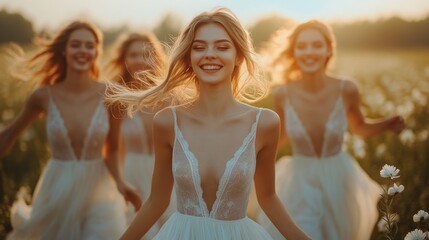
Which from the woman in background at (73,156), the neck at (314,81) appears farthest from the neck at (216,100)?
the neck at (314,81)

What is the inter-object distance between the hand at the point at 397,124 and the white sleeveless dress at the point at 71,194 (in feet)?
9.44

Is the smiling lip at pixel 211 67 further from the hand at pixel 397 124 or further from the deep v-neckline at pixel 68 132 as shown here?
the hand at pixel 397 124

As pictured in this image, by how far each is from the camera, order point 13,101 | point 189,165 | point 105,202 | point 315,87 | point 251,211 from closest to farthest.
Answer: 1. point 189,165
2. point 105,202
3. point 315,87
4. point 251,211
5. point 13,101

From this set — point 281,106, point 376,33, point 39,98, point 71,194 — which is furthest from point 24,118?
point 376,33

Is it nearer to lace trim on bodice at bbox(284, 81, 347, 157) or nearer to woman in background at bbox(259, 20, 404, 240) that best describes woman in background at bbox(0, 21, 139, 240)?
woman in background at bbox(259, 20, 404, 240)

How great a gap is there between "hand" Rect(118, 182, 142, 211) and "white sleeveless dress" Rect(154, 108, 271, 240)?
1817 millimetres

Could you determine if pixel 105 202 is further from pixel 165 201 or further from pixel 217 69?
pixel 217 69

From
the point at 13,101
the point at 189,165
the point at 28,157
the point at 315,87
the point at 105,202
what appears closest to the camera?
the point at 189,165

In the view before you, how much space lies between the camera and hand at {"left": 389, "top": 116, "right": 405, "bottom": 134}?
7.12m

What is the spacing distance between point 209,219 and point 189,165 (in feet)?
1.17

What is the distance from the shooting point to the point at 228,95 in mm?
4469

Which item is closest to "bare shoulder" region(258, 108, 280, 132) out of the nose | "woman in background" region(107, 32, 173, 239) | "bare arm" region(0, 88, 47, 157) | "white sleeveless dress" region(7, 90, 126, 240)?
the nose

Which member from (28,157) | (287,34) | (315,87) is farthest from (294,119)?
(28,157)

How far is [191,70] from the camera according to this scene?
4.65 meters
